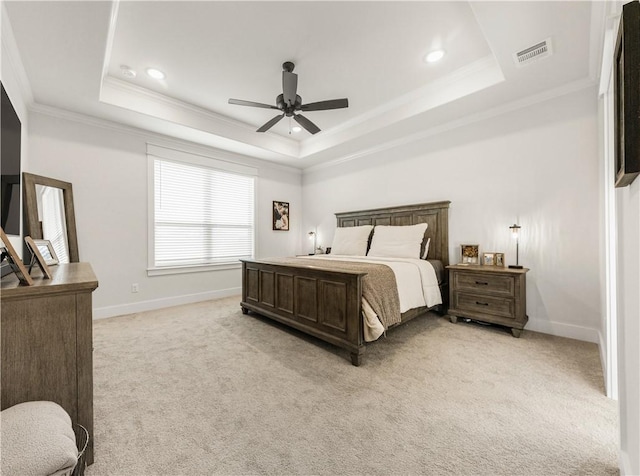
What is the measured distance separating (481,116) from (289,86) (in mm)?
2532

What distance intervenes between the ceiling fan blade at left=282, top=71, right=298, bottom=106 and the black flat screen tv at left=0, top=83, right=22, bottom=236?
2033mm

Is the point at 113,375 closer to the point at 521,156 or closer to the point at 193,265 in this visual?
the point at 193,265

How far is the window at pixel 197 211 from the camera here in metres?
4.24

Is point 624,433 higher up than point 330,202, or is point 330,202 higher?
point 330,202

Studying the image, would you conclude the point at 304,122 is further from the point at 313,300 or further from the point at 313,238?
the point at 313,238

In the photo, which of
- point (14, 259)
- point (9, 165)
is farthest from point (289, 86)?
point (14, 259)

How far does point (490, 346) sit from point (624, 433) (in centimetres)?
152

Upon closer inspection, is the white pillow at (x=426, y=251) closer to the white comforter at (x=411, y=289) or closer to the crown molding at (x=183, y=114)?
the white comforter at (x=411, y=289)

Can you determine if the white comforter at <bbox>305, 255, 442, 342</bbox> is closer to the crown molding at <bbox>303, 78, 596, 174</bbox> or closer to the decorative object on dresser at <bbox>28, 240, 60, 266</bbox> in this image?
the crown molding at <bbox>303, 78, 596, 174</bbox>

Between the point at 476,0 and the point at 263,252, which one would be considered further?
the point at 263,252

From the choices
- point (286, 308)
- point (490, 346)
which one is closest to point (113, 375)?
point (286, 308)

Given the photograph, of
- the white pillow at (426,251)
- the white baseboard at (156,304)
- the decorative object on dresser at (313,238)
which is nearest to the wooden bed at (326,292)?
the white pillow at (426,251)

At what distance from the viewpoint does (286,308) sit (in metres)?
3.08

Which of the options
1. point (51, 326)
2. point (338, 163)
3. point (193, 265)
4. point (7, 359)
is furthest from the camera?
point (338, 163)
